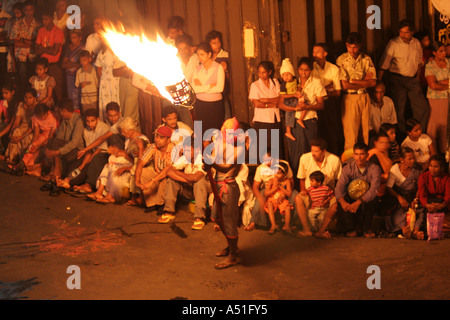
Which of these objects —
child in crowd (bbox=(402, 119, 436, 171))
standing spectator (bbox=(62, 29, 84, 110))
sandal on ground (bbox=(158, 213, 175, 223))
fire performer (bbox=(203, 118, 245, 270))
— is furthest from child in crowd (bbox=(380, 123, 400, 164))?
standing spectator (bbox=(62, 29, 84, 110))

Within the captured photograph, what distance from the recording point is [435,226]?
7699mm

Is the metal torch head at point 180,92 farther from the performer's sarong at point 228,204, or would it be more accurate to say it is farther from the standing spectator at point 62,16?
the standing spectator at point 62,16

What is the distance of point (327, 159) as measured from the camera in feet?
27.9

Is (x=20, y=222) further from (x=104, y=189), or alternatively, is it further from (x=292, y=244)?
(x=292, y=244)

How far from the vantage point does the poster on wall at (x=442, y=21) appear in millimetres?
8977

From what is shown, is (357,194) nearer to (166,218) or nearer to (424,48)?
(166,218)

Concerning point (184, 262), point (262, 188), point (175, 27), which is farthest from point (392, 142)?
point (175, 27)

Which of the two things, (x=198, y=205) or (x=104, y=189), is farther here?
(x=104, y=189)

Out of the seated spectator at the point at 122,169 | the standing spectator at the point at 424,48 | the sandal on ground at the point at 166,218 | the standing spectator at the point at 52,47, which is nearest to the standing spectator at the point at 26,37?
the standing spectator at the point at 52,47

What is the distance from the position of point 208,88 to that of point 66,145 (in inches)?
106

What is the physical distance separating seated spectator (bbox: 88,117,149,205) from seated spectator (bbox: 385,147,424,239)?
3.77 m

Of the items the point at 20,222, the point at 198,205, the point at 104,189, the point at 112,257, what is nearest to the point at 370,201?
the point at 198,205

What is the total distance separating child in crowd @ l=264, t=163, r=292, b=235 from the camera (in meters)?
8.41

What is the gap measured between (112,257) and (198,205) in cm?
180
